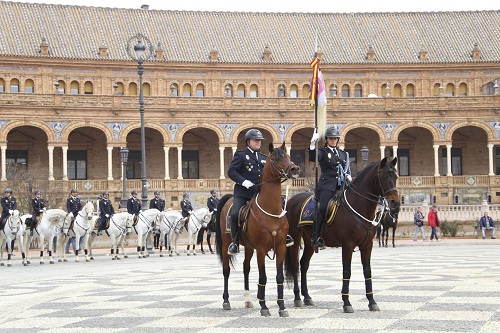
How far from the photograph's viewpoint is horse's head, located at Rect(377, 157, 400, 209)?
12641 mm

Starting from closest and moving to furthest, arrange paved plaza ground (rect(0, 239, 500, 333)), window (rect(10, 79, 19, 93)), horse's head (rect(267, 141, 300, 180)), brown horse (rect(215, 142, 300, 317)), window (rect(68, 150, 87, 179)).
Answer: paved plaza ground (rect(0, 239, 500, 333))
horse's head (rect(267, 141, 300, 180))
brown horse (rect(215, 142, 300, 317))
window (rect(10, 79, 19, 93))
window (rect(68, 150, 87, 179))

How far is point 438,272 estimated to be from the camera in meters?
18.8

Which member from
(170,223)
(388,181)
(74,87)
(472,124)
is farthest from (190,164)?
(388,181)

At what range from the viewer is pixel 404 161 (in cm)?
7000

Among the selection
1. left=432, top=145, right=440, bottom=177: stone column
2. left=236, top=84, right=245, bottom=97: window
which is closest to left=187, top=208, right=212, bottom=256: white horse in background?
left=432, top=145, right=440, bottom=177: stone column

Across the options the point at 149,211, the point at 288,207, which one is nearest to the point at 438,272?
the point at 288,207

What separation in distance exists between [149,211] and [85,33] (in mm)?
39689

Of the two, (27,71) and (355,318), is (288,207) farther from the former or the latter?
(27,71)

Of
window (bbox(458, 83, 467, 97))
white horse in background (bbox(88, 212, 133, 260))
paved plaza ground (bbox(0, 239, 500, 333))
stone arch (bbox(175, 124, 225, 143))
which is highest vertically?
window (bbox(458, 83, 467, 97))

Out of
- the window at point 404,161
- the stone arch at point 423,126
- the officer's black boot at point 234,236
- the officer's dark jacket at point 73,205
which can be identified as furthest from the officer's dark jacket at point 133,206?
the window at point 404,161

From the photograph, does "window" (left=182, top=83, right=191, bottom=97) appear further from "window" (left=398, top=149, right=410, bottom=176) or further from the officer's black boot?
the officer's black boot

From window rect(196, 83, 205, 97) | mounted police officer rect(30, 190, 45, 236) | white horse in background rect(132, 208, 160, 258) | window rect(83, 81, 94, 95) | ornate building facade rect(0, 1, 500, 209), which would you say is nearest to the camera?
mounted police officer rect(30, 190, 45, 236)

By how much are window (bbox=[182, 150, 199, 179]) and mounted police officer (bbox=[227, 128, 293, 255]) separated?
53746 mm

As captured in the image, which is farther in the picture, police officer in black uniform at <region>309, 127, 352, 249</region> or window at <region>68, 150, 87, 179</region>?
window at <region>68, 150, 87, 179</region>
